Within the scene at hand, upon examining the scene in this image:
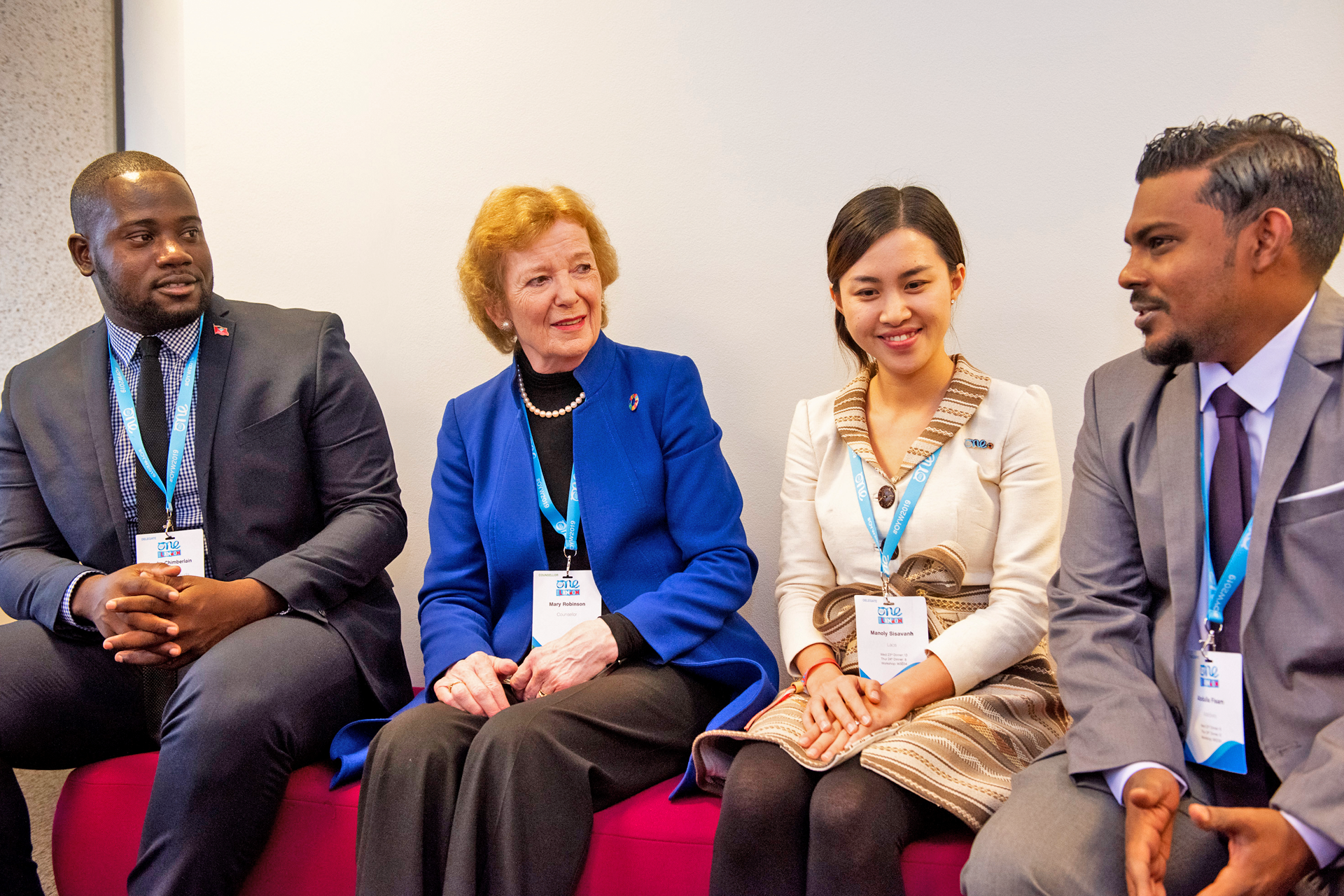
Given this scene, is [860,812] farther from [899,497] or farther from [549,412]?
[549,412]

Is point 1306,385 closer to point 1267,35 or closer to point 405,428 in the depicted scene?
point 1267,35

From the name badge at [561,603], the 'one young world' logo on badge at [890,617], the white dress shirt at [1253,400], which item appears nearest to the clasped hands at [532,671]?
the name badge at [561,603]

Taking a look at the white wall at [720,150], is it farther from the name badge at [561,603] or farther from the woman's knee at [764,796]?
the woman's knee at [764,796]

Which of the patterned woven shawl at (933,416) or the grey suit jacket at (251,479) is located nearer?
the patterned woven shawl at (933,416)

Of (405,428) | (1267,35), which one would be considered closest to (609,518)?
(405,428)

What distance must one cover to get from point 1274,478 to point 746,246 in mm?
1577

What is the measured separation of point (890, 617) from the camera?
202 cm

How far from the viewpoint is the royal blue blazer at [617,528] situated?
2189mm

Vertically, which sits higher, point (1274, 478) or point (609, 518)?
point (1274, 478)

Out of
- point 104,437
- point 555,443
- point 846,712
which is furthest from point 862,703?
point 104,437

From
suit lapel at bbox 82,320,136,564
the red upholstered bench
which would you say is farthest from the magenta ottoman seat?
suit lapel at bbox 82,320,136,564

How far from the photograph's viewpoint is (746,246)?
2764 mm

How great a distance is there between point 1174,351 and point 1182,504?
9.9 inches

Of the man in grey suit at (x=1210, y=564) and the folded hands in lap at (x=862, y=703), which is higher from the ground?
the man in grey suit at (x=1210, y=564)
